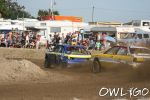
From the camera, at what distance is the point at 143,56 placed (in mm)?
16953

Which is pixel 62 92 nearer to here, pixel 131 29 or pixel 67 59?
pixel 67 59

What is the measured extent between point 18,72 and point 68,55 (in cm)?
483

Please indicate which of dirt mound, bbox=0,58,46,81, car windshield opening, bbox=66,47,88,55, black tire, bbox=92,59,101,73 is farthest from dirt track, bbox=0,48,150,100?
car windshield opening, bbox=66,47,88,55

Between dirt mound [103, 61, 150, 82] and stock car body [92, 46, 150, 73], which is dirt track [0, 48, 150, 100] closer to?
dirt mound [103, 61, 150, 82]

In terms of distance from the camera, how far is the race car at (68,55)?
2045 cm

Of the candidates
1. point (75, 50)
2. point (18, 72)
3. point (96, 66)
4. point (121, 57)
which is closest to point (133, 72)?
point (121, 57)

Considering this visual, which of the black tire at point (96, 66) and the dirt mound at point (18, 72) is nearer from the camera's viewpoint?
the dirt mound at point (18, 72)

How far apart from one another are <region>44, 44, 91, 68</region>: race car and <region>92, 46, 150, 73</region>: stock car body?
1.37m

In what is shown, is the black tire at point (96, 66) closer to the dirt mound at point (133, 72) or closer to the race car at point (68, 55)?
the dirt mound at point (133, 72)

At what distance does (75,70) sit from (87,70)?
0.58 metres

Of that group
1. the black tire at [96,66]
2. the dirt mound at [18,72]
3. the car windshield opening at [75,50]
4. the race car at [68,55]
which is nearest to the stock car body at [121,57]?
the black tire at [96,66]

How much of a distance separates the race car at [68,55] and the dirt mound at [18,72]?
11.4 feet

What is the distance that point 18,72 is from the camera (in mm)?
16062

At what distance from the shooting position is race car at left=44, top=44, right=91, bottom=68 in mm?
20453
